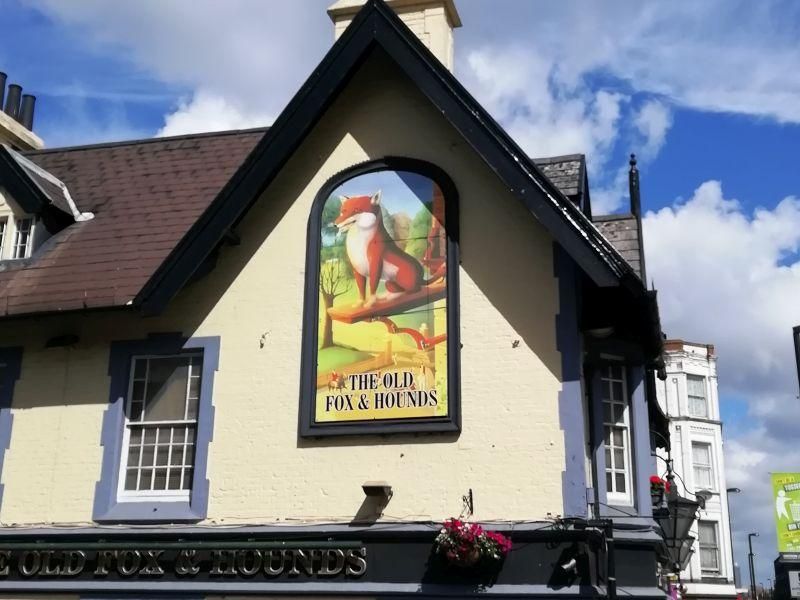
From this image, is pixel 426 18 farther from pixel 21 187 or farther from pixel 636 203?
pixel 21 187

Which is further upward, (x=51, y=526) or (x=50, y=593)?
(x=51, y=526)

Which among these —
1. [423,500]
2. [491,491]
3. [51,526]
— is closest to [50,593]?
[51,526]

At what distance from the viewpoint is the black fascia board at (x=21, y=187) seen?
43.1 ft

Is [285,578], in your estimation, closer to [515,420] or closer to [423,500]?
[423,500]

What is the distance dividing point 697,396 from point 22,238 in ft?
125

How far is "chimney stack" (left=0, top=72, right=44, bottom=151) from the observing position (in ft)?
56.4

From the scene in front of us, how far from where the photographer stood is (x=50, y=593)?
11.0 metres

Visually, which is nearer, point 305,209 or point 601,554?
point 601,554

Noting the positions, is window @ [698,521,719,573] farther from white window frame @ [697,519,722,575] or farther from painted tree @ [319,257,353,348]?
painted tree @ [319,257,353,348]

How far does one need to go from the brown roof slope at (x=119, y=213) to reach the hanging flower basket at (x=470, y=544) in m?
4.91

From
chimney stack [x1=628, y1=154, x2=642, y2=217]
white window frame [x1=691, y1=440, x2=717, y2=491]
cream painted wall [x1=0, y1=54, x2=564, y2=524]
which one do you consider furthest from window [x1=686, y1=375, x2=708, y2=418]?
cream painted wall [x1=0, y1=54, x2=564, y2=524]

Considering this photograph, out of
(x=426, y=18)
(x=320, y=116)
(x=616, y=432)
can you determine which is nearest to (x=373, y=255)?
(x=320, y=116)

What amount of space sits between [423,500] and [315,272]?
305 centimetres

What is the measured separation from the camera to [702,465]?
4412 cm
